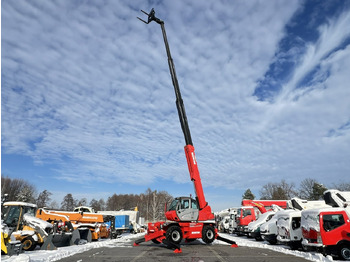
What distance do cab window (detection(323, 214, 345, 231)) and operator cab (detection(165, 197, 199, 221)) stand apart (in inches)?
273

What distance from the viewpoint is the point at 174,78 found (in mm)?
17688

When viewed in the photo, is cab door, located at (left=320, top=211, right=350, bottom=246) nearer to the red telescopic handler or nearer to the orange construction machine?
the red telescopic handler

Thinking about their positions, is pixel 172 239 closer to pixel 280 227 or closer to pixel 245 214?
pixel 280 227

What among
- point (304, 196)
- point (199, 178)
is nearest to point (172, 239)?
point (199, 178)

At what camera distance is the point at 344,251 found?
966 cm

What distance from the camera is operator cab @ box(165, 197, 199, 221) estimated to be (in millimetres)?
14781

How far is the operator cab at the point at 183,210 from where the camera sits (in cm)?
1478

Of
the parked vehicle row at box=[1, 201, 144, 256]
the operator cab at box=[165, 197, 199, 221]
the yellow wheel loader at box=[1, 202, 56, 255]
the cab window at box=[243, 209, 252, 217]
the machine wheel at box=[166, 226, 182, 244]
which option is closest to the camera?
the parked vehicle row at box=[1, 201, 144, 256]

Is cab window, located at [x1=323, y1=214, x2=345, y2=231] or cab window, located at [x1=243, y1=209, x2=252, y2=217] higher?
cab window, located at [x1=243, y1=209, x2=252, y2=217]

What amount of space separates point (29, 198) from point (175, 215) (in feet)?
260

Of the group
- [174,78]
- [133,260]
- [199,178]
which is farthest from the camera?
[174,78]

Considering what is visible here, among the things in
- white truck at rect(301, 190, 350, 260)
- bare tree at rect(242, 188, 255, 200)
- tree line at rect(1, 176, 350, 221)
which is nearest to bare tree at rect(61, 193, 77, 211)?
tree line at rect(1, 176, 350, 221)

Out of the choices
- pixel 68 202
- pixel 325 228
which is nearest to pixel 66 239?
pixel 325 228

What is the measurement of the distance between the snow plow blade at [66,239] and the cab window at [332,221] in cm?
1346
